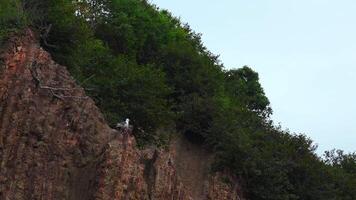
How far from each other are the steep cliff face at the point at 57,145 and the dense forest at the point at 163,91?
1.60 m

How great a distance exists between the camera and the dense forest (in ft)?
81.1

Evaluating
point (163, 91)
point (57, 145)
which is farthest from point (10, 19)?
point (163, 91)

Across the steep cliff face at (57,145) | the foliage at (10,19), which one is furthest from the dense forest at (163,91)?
the steep cliff face at (57,145)

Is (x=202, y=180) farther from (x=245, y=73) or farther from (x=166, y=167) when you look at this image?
(x=245, y=73)

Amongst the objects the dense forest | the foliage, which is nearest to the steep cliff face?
the foliage

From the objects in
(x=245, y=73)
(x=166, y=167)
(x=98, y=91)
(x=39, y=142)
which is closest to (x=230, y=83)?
(x=245, y=73)

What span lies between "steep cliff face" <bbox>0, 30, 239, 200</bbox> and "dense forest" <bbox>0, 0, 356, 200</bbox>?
5.24 ft

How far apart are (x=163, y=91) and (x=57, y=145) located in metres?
11.2

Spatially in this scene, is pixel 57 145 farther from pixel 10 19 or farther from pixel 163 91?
pixel 163 91

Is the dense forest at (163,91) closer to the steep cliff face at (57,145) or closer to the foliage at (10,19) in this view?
the foliage at (10,19)

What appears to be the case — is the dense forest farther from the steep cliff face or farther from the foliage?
the steep cliff face

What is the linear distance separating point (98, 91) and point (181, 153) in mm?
7788

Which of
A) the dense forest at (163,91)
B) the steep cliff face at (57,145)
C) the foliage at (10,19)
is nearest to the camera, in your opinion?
the steep cliff face at (57,145)

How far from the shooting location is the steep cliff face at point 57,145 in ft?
62.7
